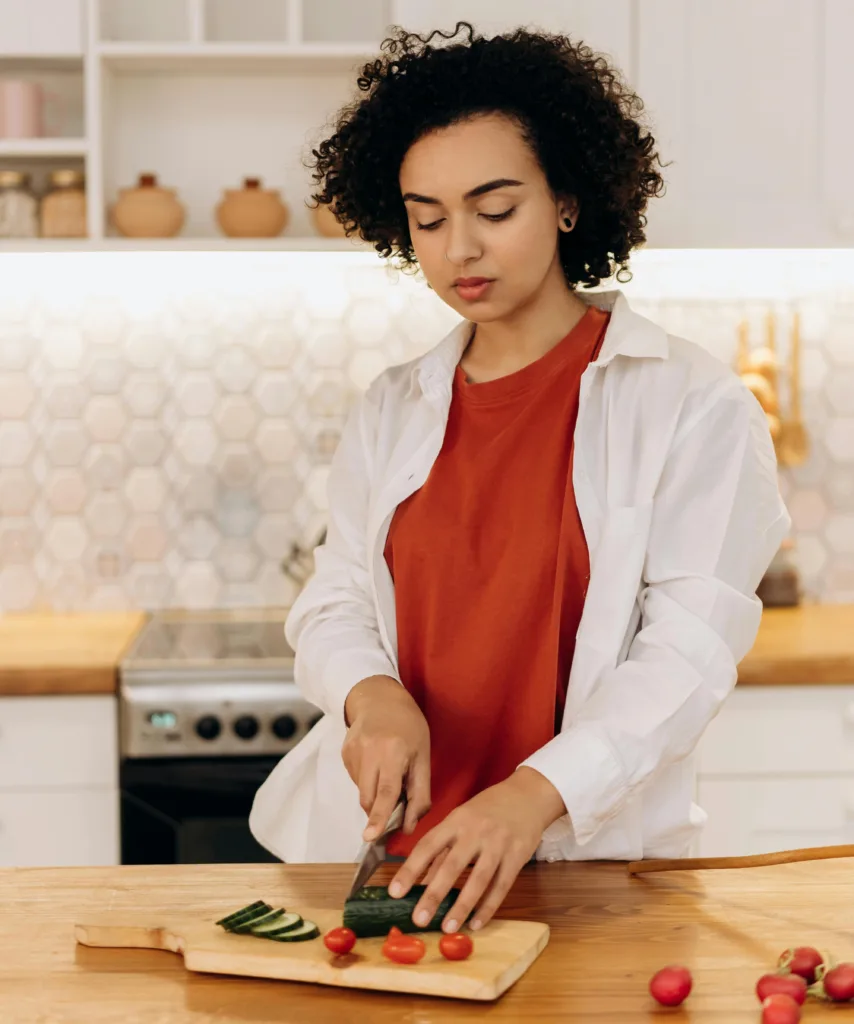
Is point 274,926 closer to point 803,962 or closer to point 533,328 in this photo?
point 803,962

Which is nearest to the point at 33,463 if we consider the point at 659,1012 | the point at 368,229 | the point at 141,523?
the point at 141,523

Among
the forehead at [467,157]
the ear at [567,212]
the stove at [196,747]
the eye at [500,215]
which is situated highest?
the forehead at [467,157]

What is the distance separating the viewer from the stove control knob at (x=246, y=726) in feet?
7.45

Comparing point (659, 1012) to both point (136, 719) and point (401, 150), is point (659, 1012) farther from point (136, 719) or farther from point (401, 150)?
point (136, 719)

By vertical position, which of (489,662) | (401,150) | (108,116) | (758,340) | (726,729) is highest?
(108,116)

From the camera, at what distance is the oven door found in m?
2.27

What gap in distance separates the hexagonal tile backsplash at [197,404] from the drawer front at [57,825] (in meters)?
0.67

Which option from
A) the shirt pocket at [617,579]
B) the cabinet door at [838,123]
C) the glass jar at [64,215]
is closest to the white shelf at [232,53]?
the glass jar at [64,215]

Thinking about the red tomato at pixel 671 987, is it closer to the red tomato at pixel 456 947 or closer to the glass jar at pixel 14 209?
the red tomato at pixel 456 947

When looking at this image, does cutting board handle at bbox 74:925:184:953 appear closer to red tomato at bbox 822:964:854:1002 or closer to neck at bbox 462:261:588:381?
red tomato at bbox 822:964:854:1002

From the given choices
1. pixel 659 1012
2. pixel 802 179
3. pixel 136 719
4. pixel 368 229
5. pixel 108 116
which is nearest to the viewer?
pixel 659 1012

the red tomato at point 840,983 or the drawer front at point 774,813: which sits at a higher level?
the red tomato at point 840,983

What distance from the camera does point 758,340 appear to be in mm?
2885

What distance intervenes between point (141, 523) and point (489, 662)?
5.30ft
